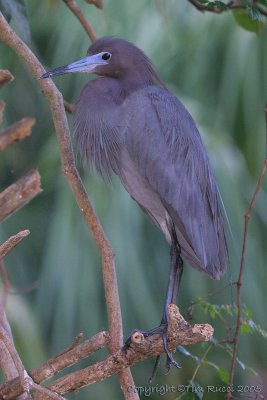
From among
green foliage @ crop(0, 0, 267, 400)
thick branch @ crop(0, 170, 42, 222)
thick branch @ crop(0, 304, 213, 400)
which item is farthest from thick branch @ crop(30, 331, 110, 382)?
green foliage @ crop(0, 0, 267, 400)

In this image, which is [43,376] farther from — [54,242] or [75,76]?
[75,76]

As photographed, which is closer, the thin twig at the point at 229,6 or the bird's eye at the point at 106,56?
the thin twig at the point at 229,6

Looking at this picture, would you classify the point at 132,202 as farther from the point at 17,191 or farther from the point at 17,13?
the point at 17,191

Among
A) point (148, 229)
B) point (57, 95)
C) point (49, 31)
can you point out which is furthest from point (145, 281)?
point (57, 95)

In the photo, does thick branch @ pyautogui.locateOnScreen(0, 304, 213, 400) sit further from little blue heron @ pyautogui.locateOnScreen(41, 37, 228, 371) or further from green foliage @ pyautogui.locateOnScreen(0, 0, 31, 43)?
green foliage @ pyautogui.locateOnScreen(0, 0, 31, 43)

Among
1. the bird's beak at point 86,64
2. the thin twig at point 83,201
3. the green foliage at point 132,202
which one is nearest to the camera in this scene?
the thin twig at point 83,201

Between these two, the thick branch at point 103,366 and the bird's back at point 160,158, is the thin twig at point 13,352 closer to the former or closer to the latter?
the thick branch at point 103,366

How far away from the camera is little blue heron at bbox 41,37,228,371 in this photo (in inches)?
72.8

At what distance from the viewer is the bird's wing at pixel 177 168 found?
184 centimetres

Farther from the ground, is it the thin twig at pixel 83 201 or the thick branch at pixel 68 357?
the thin twig at pixel 83 201

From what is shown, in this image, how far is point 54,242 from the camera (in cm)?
311

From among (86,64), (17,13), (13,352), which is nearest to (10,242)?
(13,352)

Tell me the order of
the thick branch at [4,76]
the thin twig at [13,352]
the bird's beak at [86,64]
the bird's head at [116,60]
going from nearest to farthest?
1. the thin twig at [13,352]
2. the thick branch at [4,76]
3. the bird's beak at [86,64]
4. the bird's head at [116,60]

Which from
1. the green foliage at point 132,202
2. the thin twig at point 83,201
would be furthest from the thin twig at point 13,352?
the green foliage at point 132,202
